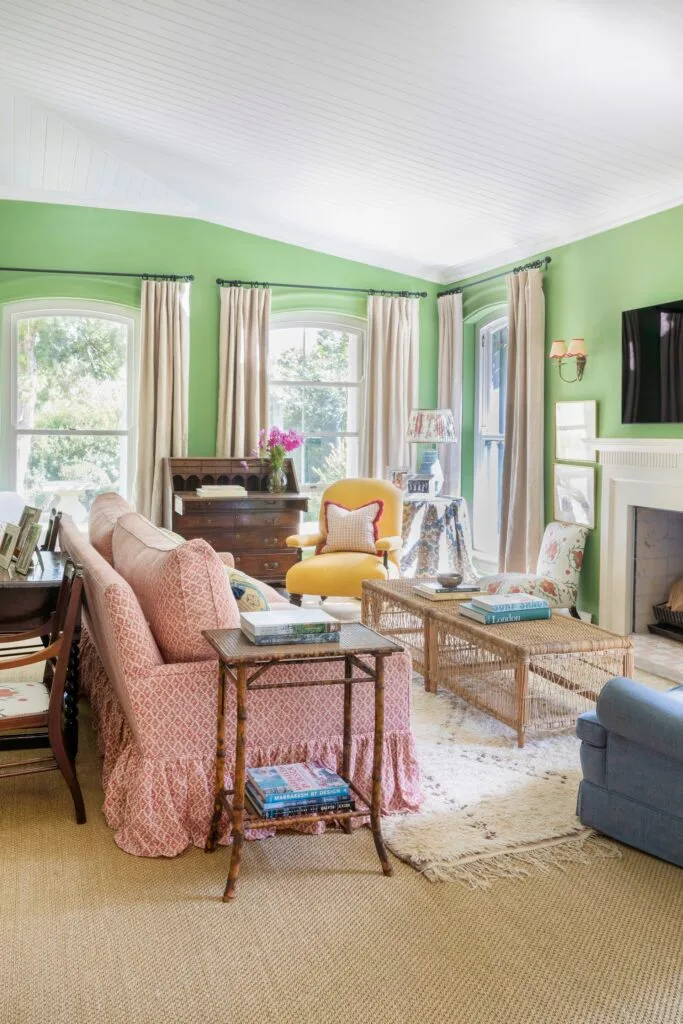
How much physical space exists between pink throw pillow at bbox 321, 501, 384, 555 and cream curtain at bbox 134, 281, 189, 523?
4.60ft

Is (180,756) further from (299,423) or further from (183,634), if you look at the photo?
(299,423)

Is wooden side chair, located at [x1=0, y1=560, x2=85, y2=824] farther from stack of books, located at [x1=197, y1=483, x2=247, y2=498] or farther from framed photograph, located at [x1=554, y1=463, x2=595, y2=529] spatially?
framed photograph, located at [x1=554, y1=463, x2=595, y2=529]

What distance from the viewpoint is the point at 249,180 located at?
618 cm

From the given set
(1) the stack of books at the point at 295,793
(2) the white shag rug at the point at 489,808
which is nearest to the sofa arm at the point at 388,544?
(2) the white shag rug at the point at 489,808

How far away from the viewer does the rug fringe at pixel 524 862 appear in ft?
8.45

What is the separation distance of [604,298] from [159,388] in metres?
3.27

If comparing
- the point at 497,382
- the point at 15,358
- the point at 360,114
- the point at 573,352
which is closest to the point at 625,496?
the point at 573,352

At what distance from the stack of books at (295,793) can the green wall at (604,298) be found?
3.26 meters

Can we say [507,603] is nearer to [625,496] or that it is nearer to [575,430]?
[625,496]

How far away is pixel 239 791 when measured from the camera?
2.46 metres

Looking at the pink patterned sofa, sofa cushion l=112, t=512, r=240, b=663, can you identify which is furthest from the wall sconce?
sofa cushion l=112, t=512, r=240, b=663

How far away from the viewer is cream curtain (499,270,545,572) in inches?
243

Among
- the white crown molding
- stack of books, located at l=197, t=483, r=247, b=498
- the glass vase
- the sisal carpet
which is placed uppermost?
the white crown molding

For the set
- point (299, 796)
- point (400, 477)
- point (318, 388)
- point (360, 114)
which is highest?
point (360, 114)
